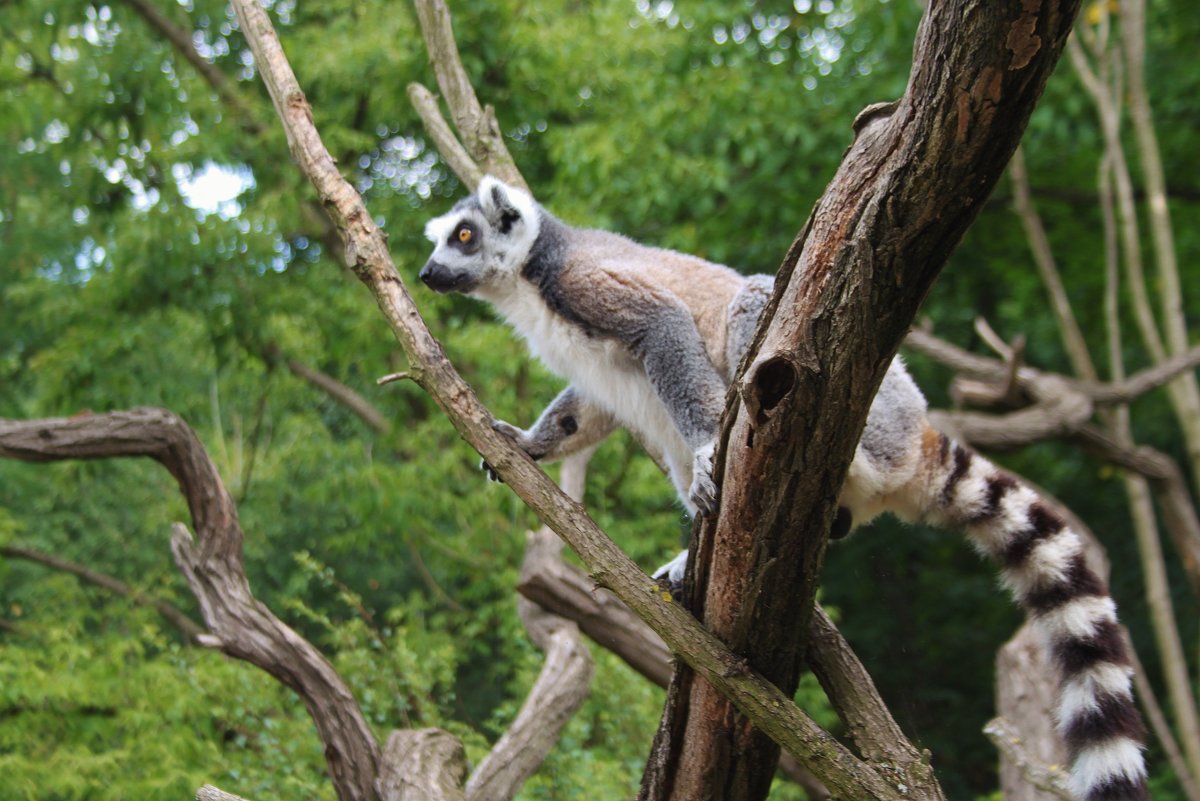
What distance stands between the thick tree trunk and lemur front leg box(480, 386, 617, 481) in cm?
143

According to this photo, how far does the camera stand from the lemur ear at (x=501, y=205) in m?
4.41

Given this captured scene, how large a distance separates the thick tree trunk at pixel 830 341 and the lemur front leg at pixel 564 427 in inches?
56.3

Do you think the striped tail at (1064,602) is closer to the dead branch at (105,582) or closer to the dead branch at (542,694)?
the dead branch at (542,694)

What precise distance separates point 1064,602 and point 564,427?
75.6 inches

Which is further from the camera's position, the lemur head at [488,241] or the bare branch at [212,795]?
the lemur head at [488,241]

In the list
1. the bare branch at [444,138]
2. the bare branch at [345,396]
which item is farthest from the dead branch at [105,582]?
A: the bare branch at [444,138]

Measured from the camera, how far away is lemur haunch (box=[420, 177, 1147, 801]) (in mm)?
3121

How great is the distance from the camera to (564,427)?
4348 millimetres

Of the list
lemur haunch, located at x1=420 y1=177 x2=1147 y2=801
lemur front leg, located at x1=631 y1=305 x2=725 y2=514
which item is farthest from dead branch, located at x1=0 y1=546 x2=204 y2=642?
lemur front leg, located at x1=631 y1=305 x2=725 y2=514

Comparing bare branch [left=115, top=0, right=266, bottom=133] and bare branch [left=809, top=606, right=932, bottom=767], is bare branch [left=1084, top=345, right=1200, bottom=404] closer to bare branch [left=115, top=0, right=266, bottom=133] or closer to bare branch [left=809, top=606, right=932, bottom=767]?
bare branch [left=809, top=606, right=932, bottom=767]

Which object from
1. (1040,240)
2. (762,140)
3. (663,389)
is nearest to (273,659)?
(663,389)

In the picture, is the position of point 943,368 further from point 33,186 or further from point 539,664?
point 33,186

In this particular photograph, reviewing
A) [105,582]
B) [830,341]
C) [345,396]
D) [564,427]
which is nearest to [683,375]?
[564,427]

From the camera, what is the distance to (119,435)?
17.5 ft
